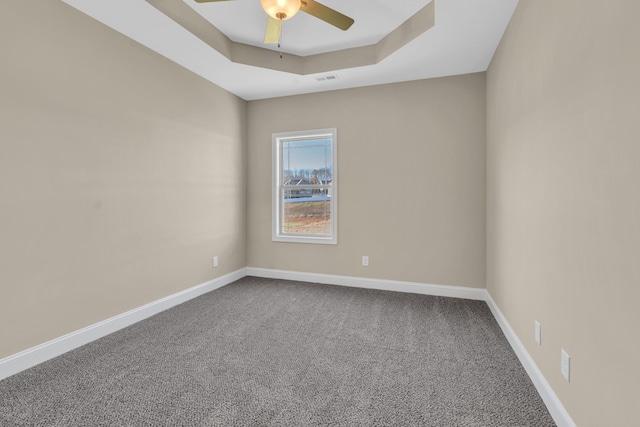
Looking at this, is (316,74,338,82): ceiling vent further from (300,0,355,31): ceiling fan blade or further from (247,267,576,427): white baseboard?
(247,267,576,427): white baseboard

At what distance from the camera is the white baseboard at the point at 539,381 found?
1.51 metres

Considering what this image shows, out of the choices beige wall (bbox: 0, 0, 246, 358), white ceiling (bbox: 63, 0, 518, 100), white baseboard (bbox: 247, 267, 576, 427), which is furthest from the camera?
white ceiling (bbox: 63, 0, 518, 100)

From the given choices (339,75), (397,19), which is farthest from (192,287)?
(397,19)

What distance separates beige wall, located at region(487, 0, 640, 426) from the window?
2334 millimetres

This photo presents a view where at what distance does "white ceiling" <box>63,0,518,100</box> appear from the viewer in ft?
7.97

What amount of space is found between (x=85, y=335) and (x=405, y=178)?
11.6 feet

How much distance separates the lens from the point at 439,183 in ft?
12.1

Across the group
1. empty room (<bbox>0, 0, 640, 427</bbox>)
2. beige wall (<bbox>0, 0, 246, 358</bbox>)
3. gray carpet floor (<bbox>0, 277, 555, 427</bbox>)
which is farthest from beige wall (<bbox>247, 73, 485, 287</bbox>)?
beige wall (<bbox>0, 0, 246, 358</bbox>)

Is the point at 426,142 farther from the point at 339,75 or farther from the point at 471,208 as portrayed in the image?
the point at 339,75

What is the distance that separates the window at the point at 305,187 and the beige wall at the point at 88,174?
1125mm

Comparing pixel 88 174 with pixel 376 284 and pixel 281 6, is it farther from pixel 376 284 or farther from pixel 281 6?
pixel 376 284

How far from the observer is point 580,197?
1.37m

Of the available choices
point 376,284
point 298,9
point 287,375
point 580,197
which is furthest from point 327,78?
point 287,375

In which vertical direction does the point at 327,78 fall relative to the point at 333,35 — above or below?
below
